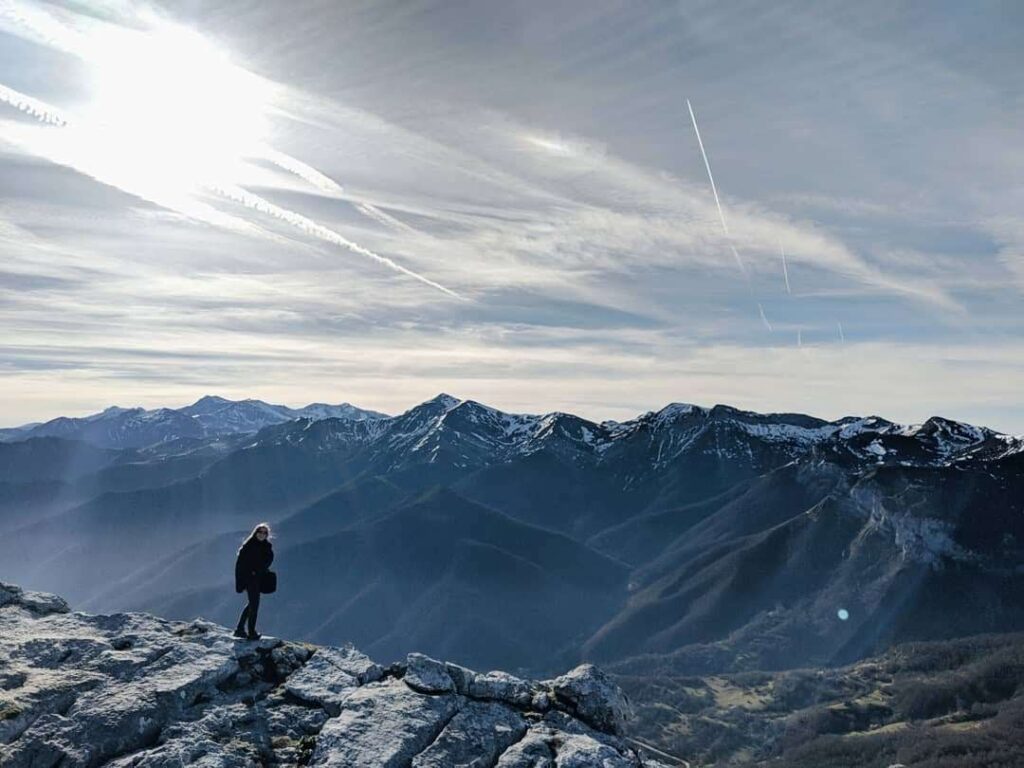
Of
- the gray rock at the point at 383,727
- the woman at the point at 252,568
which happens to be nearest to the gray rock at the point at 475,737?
the gray rock at the point at 383,727

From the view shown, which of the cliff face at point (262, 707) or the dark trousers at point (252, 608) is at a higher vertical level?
the dark trousers at point (252, 608)

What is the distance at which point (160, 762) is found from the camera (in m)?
23.2

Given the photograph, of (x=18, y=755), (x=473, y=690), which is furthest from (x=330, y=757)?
(x=18, y=755)

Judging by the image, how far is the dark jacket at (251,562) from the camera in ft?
113

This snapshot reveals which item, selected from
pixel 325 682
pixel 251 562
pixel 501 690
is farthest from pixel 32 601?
pixel 501 690

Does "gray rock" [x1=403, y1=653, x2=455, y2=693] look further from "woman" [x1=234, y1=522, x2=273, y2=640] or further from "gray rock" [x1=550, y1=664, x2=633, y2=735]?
"woman" [x1=234, y1=522, x2=273, y2=640]

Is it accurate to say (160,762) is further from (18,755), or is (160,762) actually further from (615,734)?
(615,734)

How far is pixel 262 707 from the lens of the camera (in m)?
28.0

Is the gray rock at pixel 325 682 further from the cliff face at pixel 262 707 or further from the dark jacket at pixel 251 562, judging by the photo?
the dark jacket at pixel 251 562

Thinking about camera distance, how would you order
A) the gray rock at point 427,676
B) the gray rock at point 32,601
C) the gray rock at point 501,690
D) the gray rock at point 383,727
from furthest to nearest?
the gray rock at point 32,601 < the gray rock at point 501,690 < the gray rock at point 427,676 < the gray rock at point 383,727

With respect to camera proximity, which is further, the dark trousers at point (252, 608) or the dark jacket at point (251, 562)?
the dark jacket at point (251, 562)

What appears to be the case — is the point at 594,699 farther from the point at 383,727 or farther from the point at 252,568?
the point at 252,568

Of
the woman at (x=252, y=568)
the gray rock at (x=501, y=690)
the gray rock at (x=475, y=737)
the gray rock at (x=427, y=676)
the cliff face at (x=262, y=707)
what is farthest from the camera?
the woman at (x=252, y=568)

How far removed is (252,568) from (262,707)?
327 inches
